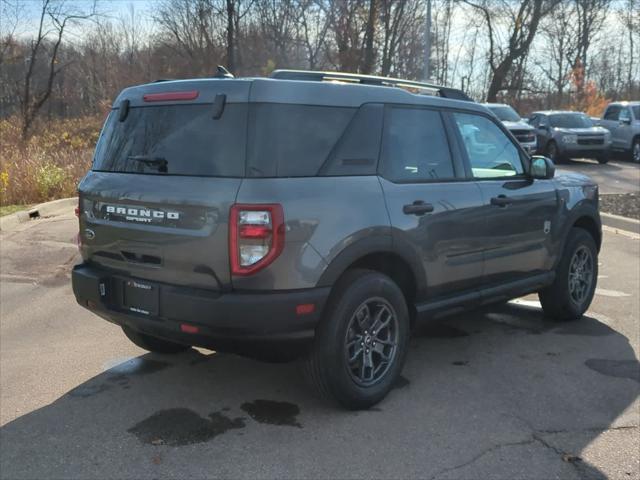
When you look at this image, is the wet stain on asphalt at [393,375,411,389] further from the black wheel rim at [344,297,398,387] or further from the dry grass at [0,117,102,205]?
the dry grass at [0,117,102,205]

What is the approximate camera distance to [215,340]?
3.43 meters

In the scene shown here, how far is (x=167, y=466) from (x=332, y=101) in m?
2.17

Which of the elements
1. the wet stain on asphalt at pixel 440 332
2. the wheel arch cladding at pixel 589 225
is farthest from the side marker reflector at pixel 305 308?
the wheel arch cladding at pixel 589 225

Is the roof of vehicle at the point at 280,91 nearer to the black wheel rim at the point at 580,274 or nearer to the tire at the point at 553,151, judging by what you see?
the black wheel rim at the point at 580,274

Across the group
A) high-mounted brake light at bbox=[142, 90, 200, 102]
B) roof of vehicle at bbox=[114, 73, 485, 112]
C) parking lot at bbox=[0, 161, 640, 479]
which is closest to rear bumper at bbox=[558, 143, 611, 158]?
parking lot at bbox=[0, 161, 640, 479]

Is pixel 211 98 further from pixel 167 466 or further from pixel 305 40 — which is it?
pixel 305 40

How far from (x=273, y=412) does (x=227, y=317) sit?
85 centimetres

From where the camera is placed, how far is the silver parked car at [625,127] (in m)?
21.9

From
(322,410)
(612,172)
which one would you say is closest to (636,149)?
(612,172)

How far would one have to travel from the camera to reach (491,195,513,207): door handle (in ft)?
15.4

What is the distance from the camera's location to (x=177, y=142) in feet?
11.9

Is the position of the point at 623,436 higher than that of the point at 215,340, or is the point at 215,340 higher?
the point at 215,340

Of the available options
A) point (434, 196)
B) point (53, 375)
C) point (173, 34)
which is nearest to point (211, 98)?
point (434, 196)

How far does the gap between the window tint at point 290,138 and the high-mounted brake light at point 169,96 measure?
43cm
